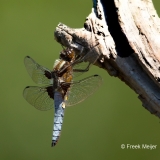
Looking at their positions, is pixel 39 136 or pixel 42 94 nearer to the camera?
pixel 42 94

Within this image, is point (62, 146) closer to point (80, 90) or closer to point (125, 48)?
point (80, 90)

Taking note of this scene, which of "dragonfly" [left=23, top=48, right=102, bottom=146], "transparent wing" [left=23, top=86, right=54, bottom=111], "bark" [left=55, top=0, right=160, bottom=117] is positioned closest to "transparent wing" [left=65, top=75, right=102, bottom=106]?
"dragonfly" [left=23, top=48, right=102, bottom=146]

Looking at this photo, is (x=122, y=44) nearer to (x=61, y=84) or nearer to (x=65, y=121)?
(x=61, y=84)

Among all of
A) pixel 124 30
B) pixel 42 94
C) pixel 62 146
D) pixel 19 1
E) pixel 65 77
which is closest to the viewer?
pixel 124 30

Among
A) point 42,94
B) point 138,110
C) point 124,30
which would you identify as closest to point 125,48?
point 124,30

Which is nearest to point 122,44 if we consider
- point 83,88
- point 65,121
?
point 83,88

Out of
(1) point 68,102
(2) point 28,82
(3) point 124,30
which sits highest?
(2) point 28,82

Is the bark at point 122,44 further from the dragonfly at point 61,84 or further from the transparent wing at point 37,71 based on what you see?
the transparent wing at point 37,71
